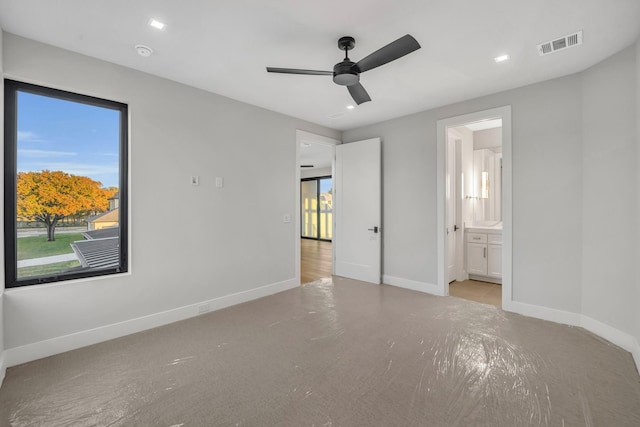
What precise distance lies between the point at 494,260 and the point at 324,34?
418cm

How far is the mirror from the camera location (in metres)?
5.17

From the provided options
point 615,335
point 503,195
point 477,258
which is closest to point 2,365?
point 503,195

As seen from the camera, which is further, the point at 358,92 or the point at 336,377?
the point at 358,92

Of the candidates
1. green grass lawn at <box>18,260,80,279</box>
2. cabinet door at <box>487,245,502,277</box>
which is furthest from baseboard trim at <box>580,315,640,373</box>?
green grass lawn at <box>18,260,80,279</box>

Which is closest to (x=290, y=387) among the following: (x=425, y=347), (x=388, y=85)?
(x=425, y=347)

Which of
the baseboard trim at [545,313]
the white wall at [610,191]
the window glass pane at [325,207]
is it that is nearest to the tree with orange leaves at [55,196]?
the baseboard trim at [545,313]

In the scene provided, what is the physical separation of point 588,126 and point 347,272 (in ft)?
11.6

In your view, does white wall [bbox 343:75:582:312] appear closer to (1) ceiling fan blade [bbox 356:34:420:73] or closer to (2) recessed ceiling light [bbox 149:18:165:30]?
(1) ceiling fan blade [bbox 356:34:420:73]

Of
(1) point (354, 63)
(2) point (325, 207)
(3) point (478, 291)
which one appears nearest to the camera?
(1) point (354, 63)

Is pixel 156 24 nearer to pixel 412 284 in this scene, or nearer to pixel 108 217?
pixel 108 217

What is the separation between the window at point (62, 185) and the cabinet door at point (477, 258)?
486 cm

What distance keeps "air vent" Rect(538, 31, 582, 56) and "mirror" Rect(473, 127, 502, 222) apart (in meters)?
2.74

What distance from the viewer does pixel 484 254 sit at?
15.6ft

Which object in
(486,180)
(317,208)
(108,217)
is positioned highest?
(486,180)
